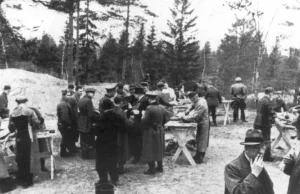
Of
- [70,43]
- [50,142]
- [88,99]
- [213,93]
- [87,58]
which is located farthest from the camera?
[87,58]

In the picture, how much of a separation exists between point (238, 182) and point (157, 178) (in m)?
4.29

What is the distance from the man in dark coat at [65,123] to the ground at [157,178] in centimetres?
33

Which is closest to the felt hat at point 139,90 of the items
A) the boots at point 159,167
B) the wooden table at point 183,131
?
the wooden table at point 183,131

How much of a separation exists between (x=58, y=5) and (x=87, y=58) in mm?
19393

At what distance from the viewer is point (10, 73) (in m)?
18.7

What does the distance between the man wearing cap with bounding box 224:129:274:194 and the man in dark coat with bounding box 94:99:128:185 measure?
3.67 meters

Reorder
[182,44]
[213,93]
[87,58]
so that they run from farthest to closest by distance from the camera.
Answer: [182,44], [87,58], [213,93]

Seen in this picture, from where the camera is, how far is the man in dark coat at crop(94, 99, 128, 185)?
6.43 meters

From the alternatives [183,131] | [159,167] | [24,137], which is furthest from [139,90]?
[24,137]

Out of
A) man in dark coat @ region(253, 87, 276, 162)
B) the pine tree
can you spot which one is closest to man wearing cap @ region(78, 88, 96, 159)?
man in dark coat @ region(253, 87, 276, 162)

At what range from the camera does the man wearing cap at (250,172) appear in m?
2.88

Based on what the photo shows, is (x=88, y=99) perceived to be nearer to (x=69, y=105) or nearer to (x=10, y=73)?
(x=69, y=105)

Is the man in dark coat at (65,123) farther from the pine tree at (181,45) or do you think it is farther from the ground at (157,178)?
the pine tree at (181,45)

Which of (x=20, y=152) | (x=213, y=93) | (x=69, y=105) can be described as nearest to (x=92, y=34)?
(x=213, y=93)
